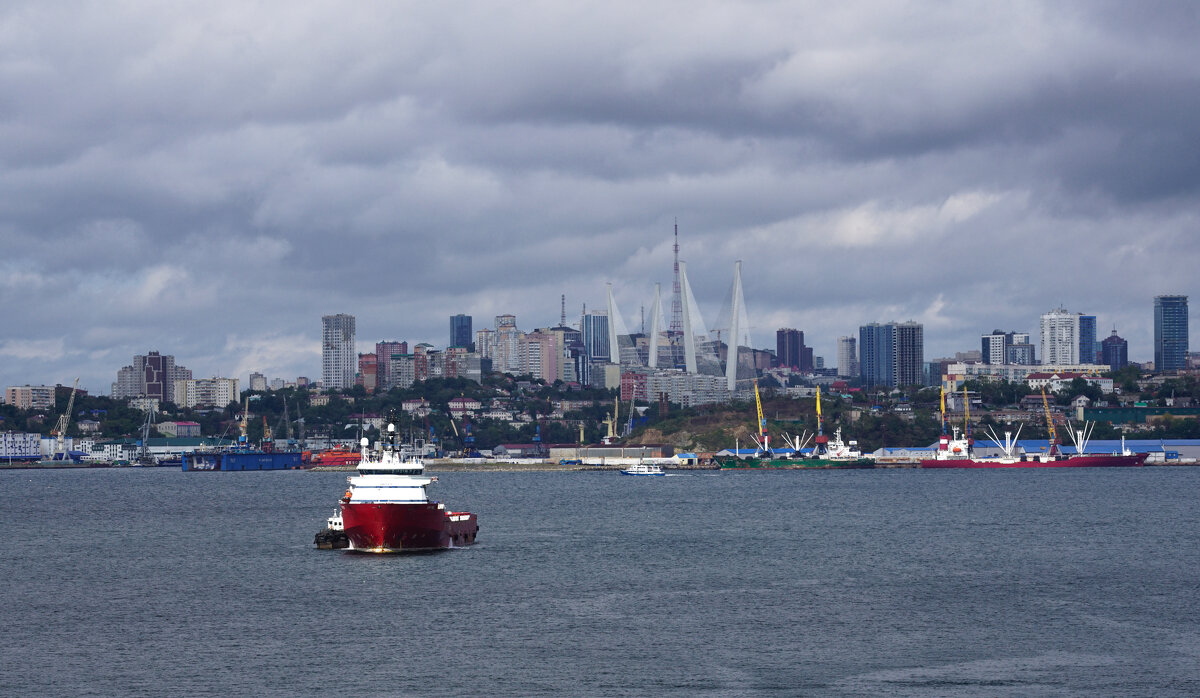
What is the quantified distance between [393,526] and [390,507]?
847 mm

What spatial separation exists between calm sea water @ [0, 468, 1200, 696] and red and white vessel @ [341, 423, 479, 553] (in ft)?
3.60

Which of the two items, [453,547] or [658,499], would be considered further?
[658,499]

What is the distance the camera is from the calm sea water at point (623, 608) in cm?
3491

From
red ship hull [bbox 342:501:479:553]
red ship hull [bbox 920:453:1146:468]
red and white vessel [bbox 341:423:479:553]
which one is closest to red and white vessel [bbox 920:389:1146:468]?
red ship hull [bbox 920:453:1146:468]

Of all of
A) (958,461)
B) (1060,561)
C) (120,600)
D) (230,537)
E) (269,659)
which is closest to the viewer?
(269,659)

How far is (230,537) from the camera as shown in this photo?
242 ft

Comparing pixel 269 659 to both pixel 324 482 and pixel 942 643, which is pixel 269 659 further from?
pixel 324 482

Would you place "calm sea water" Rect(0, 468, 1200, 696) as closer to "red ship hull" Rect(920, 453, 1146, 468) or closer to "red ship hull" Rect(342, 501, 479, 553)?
"red ship hull" Rect(342, 501, 479, 553)

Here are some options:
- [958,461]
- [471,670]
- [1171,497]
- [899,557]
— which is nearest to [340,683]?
[471,670]

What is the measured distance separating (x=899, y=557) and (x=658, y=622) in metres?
21.9

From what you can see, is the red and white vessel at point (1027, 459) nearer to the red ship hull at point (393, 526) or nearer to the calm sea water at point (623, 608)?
the calm sea water at point (623, 608)

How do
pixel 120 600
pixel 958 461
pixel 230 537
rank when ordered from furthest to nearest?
pixel 958 461 < pixel 230 537 < pixel 120 600

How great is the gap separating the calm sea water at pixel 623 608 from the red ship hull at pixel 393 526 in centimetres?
94

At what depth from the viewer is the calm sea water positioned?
1374 inches
